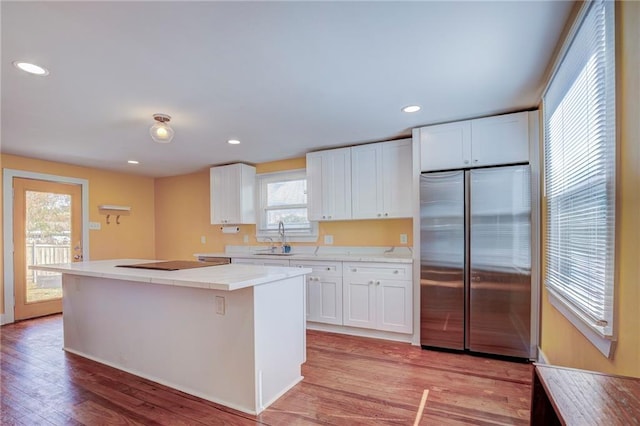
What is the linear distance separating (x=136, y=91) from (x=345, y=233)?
2816mm

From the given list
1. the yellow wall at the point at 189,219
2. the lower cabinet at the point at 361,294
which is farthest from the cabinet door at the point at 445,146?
the yellow wall at the point at 189,219

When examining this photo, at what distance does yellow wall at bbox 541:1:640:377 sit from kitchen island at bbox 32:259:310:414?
173 cm

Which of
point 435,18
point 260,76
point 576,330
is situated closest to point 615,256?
point 576,330

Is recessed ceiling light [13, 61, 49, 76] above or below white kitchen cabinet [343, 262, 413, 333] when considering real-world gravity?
above

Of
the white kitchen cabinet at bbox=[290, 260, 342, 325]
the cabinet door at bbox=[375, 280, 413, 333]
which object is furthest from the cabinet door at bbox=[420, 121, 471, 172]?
the white kitchen cabinet at bbox=[290, 260, 342, 325]

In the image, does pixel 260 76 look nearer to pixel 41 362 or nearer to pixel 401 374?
pixel 401 374

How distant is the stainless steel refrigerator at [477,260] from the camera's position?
2762mm

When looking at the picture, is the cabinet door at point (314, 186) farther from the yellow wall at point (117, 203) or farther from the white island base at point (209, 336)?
the yellow wall at point (117, 203)

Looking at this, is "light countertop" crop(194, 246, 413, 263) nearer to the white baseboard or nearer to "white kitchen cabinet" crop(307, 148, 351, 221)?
"white kitchen cabinet" crop(307, 148, 351, 221)

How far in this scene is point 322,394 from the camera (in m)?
2.26

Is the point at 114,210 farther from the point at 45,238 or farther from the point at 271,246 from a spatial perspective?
the point at 271,246

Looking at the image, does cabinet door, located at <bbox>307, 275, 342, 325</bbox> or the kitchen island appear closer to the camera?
the kitchen island

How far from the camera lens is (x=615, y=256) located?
1.27 meters

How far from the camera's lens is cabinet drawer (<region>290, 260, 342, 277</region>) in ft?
11.9
